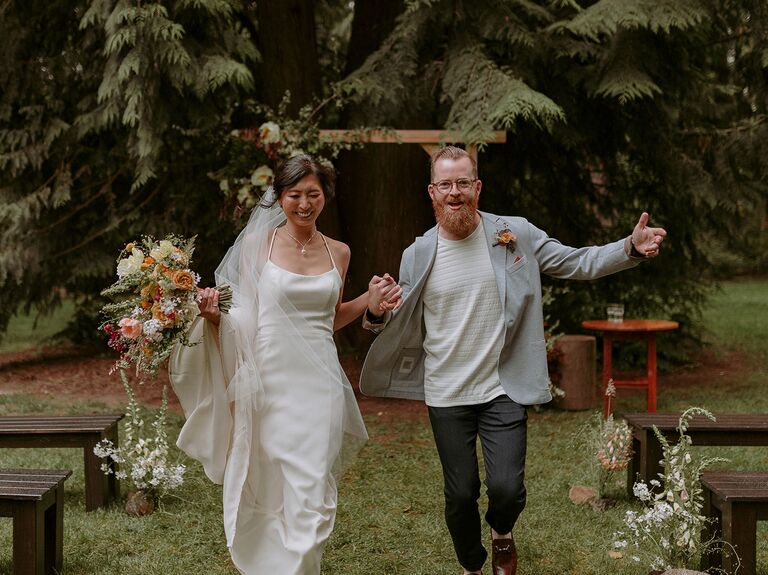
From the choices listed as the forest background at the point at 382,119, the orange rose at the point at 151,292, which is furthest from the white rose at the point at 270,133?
the orange rose at the point at 151,292

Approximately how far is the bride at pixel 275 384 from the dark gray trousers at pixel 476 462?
56 cm

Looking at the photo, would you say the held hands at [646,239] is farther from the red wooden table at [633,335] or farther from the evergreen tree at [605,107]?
the red wooden table at [633,335]

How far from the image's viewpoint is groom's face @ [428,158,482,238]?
4.39 metres

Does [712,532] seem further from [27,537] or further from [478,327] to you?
[27,537]

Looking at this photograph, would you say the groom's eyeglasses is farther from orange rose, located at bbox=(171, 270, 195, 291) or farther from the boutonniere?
orange rose, located at bbox=(171, 270, 195, 291)

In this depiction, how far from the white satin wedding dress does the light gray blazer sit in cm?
31

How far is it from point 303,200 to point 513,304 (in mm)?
1137

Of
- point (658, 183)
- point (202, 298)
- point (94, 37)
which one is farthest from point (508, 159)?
point (202, 298)

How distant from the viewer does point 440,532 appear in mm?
5668

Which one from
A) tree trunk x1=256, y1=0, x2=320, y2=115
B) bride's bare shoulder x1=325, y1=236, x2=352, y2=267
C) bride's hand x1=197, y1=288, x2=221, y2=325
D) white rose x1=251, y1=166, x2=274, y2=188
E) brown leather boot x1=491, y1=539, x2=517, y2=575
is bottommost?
brown leather boot x1=491, y1=539, x2=517, y2=575

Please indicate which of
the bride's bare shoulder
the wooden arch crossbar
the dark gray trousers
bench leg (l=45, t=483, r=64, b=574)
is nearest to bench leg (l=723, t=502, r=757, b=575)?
the dark gray trousers

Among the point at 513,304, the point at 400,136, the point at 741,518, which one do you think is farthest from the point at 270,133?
the point at 741,518

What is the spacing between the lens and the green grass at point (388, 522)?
512 centimetres

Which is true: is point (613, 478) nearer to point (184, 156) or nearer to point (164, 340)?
point (164, 340)
